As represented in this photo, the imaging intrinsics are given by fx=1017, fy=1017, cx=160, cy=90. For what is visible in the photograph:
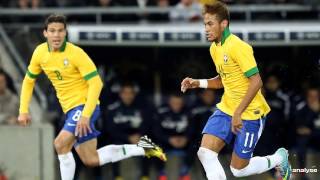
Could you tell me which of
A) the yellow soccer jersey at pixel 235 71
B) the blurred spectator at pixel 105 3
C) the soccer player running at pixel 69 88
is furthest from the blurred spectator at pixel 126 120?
the yellow soccer jersey at pixel 235 71

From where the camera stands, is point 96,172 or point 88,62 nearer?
point 88,62

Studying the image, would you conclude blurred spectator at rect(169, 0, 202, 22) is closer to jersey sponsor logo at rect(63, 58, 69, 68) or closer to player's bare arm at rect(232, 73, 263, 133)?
jersey sponsor logo at rect(63, 58, 69, 68)

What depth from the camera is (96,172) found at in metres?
13.5

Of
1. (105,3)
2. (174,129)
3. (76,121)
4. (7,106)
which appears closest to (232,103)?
(76,121)

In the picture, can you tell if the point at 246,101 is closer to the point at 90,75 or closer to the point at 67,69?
the point at 90,75

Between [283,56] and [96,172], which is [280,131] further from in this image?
[96,172]

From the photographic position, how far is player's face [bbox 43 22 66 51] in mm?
10305

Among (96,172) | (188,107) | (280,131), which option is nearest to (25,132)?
(96,172)

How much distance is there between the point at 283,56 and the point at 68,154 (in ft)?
15.8

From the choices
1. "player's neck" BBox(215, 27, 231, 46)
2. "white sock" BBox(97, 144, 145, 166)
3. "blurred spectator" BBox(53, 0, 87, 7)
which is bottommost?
"white sock" BBox(97, 144, 145, 166)

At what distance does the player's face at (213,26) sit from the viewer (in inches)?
376

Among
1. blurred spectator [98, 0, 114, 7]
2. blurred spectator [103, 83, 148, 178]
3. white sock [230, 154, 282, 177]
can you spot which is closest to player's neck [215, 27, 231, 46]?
white sock [230, 154, 282, 177]

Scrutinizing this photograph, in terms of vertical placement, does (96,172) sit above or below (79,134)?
below

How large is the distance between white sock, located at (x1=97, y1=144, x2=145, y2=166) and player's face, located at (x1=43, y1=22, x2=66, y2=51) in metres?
1.28
